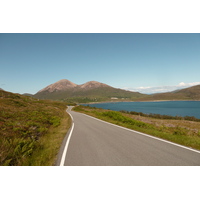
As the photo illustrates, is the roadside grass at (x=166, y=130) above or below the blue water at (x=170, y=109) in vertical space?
above

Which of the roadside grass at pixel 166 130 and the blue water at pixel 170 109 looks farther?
the blue water at pixel 170 109

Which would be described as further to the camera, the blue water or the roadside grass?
the blue water

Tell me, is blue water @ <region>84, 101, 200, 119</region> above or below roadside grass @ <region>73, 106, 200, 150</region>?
below

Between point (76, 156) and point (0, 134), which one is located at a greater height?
point (0, 134)

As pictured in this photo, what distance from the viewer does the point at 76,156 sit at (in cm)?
527

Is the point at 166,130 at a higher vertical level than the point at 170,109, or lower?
higher

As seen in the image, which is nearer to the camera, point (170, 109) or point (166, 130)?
point (166, 130)

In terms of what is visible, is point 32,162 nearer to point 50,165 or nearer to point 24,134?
point 50,165
